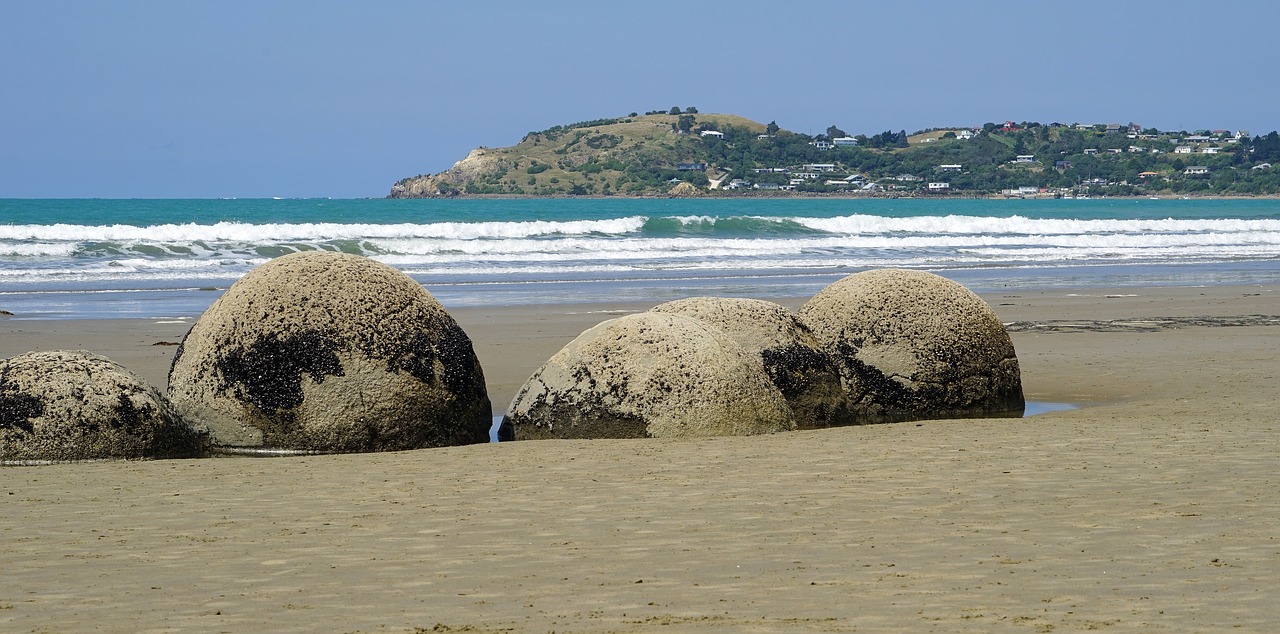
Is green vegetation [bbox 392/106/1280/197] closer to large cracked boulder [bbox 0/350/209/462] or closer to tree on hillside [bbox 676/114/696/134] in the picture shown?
A: tree on hillside [bbox 676/114/696/134]

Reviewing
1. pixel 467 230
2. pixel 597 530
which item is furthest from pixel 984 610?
pixel 467 230

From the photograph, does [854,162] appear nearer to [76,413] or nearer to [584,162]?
[584,162]

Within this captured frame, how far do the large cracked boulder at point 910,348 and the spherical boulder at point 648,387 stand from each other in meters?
1.51

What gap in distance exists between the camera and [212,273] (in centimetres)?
3023

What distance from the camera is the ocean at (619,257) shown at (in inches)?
977

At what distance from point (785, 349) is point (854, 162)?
148566mm

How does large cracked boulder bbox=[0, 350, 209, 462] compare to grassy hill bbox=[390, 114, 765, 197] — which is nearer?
large cracked boulder bbox=[0, 350, 209, 462]

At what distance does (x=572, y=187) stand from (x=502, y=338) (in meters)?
126

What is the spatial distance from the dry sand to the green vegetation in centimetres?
13219

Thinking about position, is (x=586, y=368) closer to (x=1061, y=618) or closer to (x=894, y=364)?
(x=894, y=364)

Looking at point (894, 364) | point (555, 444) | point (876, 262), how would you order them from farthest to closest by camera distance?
point (876, 262)
point (894, 364)
point (555, 444)

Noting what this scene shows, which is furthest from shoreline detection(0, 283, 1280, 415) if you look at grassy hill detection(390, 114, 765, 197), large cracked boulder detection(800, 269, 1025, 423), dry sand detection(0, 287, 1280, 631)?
grassy hill detection(390, 114, 765, 197)

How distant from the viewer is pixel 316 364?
812 centimetres

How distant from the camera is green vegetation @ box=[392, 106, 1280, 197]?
142m
